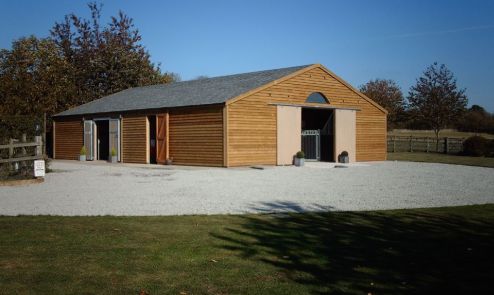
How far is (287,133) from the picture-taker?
81.3 feet

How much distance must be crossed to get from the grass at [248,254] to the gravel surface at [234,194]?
48.4 inches

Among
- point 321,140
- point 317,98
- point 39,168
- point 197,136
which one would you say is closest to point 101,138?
point 197,136

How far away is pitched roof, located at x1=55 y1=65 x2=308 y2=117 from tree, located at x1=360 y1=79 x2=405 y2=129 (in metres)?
36.7

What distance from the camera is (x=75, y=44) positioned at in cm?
5053

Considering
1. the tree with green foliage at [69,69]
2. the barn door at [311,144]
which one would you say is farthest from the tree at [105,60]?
the barn door at [311,144]

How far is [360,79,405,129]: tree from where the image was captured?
62.3m

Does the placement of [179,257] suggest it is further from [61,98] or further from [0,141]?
[61,98]

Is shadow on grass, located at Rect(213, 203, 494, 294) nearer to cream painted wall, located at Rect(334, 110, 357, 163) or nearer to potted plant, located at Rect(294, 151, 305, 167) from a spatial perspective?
potted plant, located at Rect(294, 151, 305, 167)

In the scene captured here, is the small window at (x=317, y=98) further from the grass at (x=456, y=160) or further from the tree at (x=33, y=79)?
the tree at (x=33, y=79)

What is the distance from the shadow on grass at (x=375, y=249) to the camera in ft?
16.2

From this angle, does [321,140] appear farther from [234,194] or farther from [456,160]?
[234,194]

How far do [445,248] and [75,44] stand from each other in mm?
49882

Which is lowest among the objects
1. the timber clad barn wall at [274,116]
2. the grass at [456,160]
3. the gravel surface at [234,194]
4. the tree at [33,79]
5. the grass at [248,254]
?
the grass at [248,254]

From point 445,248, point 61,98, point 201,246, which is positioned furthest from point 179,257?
point 61,98
